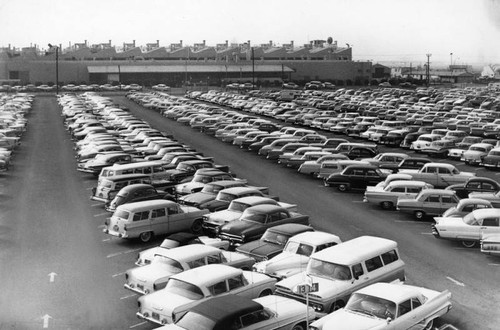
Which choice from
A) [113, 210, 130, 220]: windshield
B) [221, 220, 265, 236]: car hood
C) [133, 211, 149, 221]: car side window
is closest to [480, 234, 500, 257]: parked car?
[221, 220, 265, 236]: car hood

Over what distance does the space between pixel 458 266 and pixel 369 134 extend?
2884cm

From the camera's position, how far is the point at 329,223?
22359 mm

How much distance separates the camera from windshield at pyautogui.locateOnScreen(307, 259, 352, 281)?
A: 1403 centimetres

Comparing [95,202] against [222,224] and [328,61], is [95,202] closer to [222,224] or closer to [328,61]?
[222,224]

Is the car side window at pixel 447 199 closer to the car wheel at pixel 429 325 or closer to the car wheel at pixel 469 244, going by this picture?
the car wheel at pixel 469 244

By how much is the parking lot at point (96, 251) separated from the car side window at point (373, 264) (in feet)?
6.42

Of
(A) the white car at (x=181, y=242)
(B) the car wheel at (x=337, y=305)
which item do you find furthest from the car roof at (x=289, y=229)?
(B) the car wheel at (x=337, y=305)

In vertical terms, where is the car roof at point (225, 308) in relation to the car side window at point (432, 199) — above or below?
below

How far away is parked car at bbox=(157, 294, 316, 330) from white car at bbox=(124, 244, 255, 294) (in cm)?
284

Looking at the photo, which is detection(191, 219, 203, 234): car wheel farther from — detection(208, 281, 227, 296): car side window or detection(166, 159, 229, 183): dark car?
detection(208, 281, 227, 296): car side window

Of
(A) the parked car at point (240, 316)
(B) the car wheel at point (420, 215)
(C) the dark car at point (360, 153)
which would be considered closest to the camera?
(A) the parked car at point (240, 316)

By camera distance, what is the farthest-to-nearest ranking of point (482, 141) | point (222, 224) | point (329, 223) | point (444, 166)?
point (482, 141) < point (444, 166) < point (329, 223) < point (222, 224)

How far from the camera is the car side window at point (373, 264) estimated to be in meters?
14.4

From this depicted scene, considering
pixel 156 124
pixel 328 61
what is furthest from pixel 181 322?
pixel 328 61
